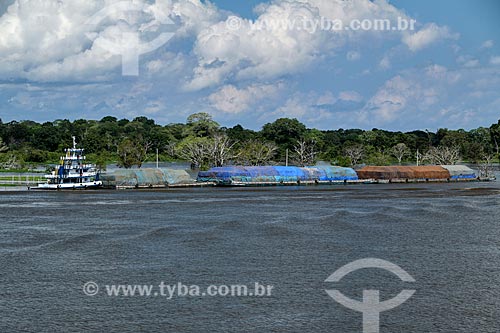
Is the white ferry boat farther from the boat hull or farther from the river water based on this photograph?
the river water

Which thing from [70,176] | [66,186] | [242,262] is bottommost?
[242,262]

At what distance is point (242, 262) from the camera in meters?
32.4

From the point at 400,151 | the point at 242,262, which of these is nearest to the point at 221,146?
the point at 400,151

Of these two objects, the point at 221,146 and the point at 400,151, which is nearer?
the point at 221,146

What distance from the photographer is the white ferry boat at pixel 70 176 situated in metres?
79.8

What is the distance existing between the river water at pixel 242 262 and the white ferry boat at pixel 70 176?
1722 cm

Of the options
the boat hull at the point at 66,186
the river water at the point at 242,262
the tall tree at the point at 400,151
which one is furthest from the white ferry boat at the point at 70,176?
the tall tree at the point at 400,151

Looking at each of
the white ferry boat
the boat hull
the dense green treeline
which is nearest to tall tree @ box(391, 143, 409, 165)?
the dense green treeline

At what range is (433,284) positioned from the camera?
92.4 ft

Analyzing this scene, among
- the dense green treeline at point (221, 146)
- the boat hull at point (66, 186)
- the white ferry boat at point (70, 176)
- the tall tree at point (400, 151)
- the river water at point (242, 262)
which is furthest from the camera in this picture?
the tall tree at point (400, 151)

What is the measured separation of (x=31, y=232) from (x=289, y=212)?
2311cm

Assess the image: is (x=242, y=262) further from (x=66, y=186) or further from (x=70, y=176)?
(x=70, y=176)

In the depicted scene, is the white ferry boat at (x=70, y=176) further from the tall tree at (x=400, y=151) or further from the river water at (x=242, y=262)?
the tall tree at (x=400, y=151)

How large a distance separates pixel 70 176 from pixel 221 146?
41511 mm
